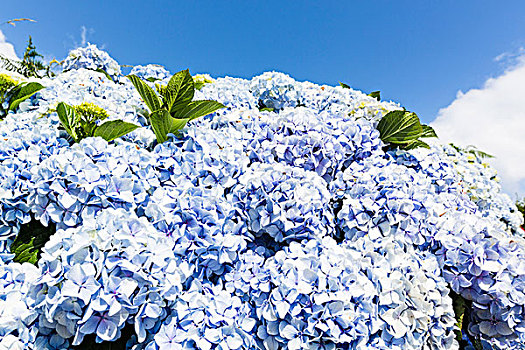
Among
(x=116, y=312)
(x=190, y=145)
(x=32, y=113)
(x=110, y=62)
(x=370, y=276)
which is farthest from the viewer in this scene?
(x=110, y=62)

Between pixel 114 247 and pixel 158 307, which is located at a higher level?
pixel 114 247

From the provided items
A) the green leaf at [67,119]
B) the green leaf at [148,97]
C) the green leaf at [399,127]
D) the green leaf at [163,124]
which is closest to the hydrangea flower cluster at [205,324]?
the green leaf at [163,124]

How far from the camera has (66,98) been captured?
8.89ft

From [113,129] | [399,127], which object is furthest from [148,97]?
[399,127]

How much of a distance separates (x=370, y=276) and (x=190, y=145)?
126 centimetres

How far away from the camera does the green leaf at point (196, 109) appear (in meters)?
2.52

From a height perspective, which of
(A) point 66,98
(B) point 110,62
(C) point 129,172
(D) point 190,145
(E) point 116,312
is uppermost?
(B) point 110,62

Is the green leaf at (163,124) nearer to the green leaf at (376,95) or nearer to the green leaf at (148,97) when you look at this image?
the green leaf at (148,97)

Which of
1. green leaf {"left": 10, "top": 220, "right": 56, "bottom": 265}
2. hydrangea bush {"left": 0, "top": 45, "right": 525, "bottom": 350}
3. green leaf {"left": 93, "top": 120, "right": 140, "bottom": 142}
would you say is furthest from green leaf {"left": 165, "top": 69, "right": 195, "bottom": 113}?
green leaf {"left": 10, "top": 220, "right": 56, "bottom": 265}

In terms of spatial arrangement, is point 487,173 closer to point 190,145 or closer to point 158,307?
point 190,145

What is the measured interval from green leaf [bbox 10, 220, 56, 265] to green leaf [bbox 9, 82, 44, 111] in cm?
130

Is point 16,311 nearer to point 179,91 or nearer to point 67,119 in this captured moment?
point 67,119

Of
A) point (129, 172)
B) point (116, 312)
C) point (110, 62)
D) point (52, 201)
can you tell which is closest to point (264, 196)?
point (129, 172)

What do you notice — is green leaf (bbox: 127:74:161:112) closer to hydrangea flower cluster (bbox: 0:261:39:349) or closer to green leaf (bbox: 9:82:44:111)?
green leaf (bbox: 9:82:44:111)
